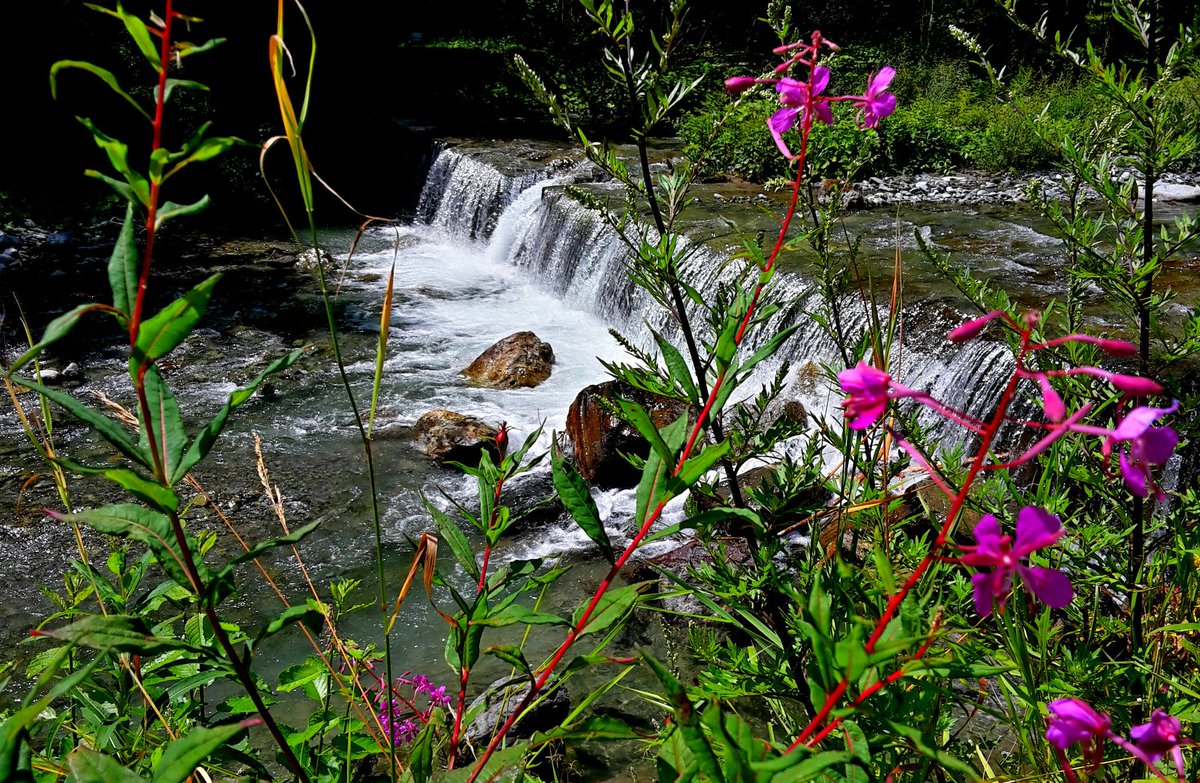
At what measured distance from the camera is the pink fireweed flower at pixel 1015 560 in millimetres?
532

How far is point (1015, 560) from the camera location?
20.7 inches

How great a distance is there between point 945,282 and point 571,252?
4.33 m

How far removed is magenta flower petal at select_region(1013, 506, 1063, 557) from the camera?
20.8 inches

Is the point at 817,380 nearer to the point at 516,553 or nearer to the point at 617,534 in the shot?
the point at 617,534

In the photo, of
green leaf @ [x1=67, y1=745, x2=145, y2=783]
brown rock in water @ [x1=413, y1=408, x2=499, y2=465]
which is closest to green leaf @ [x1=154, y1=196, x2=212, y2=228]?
green leaf @ [x1=67, y1=745, x2=145, y2=783]

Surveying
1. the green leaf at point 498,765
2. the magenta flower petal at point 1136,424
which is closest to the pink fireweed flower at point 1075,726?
the magenta flower petal at point 1136,424

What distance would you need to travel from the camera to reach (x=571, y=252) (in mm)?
9820

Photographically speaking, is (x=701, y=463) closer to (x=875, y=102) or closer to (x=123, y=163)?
(x=875, y=102)

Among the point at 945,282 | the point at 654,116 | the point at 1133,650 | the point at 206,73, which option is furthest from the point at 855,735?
the point at 206,73

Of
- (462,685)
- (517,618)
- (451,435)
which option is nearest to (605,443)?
(451,435)

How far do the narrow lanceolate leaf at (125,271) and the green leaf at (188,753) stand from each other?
1.09 feet

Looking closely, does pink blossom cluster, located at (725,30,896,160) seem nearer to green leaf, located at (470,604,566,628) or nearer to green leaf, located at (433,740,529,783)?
green leaf, located at (470,604,566,628)

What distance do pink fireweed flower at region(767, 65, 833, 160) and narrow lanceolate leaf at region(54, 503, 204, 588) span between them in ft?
2.30

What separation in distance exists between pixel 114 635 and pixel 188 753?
133 mm
